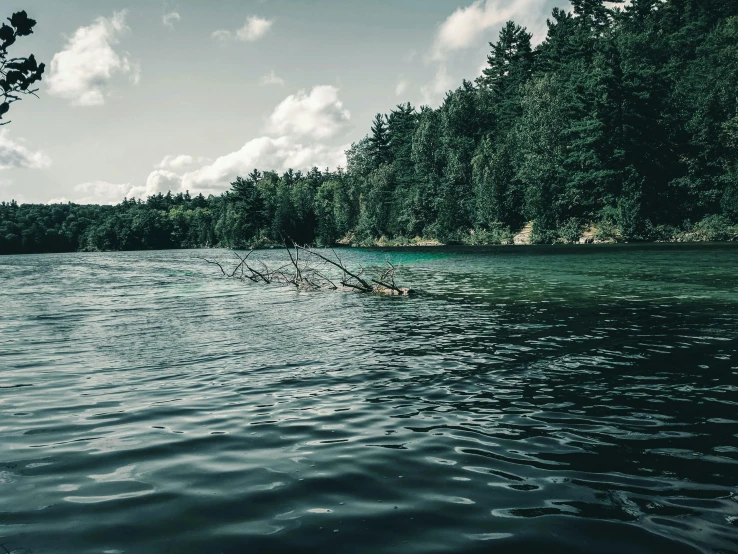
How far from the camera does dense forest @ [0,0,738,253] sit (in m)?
80.8

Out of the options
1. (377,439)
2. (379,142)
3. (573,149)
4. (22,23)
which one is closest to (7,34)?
(22,23)

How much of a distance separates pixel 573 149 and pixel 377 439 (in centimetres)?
9566

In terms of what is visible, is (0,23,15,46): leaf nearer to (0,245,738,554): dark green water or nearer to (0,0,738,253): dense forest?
(0,245,738,554): dark green water

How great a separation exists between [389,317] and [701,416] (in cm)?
1266

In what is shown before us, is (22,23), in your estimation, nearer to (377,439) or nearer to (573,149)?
(377,439)

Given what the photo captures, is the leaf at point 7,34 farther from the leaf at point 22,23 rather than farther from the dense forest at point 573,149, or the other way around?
the dense forest at point 573,149

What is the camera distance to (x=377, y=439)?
281 inches

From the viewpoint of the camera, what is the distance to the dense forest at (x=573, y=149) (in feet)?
265

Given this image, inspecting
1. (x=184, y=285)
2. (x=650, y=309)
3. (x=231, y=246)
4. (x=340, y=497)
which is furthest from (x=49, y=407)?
(x=231, y=246)

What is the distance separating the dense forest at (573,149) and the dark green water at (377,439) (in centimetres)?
7553

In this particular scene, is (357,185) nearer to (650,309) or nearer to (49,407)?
(650,309)

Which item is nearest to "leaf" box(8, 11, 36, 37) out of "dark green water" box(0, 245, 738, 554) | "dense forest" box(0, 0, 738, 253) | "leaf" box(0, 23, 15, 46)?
"leaf" box(0, 23, 15, 46)

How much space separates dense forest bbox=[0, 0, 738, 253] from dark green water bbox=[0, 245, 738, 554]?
75.5m

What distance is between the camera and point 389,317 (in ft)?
64.4
